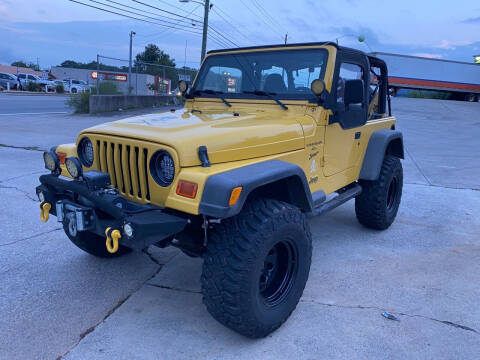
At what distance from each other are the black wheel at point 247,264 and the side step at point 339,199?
2.24 ft

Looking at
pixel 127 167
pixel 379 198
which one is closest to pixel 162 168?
pixel 127 167

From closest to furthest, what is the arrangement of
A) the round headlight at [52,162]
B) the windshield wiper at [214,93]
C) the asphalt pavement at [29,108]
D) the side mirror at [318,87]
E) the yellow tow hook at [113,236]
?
1. the yellow tow hook at [113,236]
2. the round headlight at [52,162]
3. the side mirror at [318,87]
4. the windshield wiper at [214,93]
5. the asphalt pavement at [29,108]

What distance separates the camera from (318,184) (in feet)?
11.8

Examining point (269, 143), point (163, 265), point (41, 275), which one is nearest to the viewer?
point (269, 143)

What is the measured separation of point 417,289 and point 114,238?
258 cm

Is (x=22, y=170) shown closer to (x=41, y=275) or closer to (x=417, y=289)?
(x=41, y=275)

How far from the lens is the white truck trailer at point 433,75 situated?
1192 inches

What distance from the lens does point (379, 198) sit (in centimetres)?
451

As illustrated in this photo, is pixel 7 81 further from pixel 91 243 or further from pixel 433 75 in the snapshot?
pixel 91 243

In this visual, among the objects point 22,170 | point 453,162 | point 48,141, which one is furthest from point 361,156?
point 48,141

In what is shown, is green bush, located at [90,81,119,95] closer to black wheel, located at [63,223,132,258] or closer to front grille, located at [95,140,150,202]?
black wheel, located at [63,223,132,258]

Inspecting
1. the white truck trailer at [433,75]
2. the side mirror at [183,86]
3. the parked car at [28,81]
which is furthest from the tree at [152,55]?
the side mirror at [183,86]

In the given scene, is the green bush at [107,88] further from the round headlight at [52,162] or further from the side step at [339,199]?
the round headlight at [52,162]

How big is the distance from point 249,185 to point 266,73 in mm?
1792
